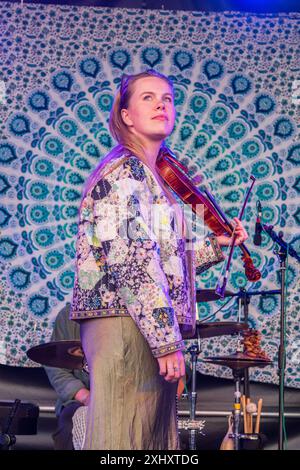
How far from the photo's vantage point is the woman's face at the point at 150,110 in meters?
2.59

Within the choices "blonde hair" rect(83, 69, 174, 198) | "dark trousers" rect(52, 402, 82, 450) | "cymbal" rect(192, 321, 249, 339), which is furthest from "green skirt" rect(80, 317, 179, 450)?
"dark trousers" rect(52, 402, 82, 450)

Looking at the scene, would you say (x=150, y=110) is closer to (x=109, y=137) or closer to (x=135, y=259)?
(x=135, y=259)

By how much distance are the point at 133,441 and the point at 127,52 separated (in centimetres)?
365

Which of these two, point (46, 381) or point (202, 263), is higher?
point (202, 263)

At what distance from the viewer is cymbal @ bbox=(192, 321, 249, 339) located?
4207mm

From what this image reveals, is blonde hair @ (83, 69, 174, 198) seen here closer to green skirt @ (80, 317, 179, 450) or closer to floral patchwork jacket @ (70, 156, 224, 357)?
floral patchwork jacket @ (70, 156, 224, 357)

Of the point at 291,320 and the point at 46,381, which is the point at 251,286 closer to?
the point at 291,320

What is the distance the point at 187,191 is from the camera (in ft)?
9.95

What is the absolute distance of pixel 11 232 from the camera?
17.3ft

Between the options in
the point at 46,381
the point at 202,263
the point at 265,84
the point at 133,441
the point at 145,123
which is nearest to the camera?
the point at 133,441

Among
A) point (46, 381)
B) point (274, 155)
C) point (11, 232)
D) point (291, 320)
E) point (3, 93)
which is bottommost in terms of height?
point (46, 381)

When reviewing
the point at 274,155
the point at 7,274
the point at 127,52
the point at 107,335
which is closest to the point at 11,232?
the point at 7,274

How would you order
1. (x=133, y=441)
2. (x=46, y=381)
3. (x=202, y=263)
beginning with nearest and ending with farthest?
(x=133, y=441), (x=202, y=263), (x=46, y=381)

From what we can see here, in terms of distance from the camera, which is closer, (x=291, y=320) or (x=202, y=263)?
(x=202, y=263)
